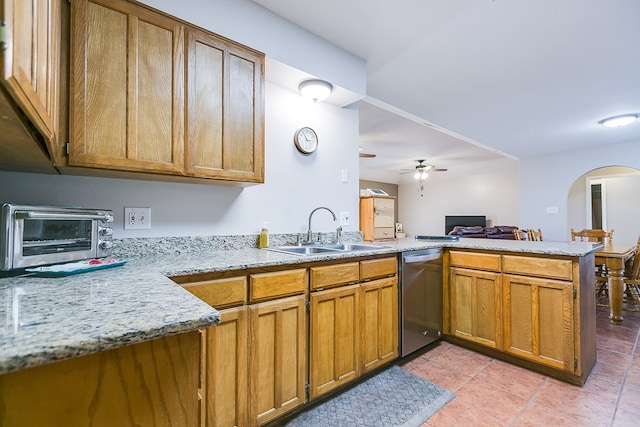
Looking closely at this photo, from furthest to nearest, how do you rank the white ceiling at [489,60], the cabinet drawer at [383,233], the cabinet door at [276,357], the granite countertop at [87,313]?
the cabinet drawer at [383,233], the white ceiling at [489,60], the cabinet door at [276,357], the granite countertop at [87,313]

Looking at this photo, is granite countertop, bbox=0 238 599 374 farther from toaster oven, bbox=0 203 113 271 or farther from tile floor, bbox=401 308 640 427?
tile floor, bbox=401 308 640 427

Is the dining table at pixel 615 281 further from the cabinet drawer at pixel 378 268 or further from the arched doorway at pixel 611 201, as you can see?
the arched doorway at pixel 611 201

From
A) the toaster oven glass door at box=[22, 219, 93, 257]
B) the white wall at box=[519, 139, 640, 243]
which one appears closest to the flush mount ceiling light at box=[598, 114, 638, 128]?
the white wall at box=[519, 139, 640, 243]

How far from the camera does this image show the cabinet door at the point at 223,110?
155 cm

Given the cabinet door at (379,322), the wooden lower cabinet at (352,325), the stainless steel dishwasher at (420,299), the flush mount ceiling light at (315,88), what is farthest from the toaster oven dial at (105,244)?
the stainless steel dishwasher at (420,299)

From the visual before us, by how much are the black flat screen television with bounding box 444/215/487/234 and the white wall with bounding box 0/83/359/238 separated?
6377 millimetres

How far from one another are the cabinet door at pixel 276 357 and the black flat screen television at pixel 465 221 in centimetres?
754

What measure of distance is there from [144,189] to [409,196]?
29.0ft

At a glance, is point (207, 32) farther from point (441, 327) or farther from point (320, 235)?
point (441, 327)

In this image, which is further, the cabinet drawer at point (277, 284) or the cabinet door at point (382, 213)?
the cabinet door at point (382, 213)

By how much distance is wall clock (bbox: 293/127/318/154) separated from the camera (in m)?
2.29

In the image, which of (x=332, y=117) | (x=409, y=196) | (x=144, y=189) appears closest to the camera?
(x=144, y=189)

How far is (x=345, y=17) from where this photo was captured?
1.95 meters

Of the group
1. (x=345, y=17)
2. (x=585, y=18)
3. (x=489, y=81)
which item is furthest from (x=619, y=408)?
(x=345, y=17)
